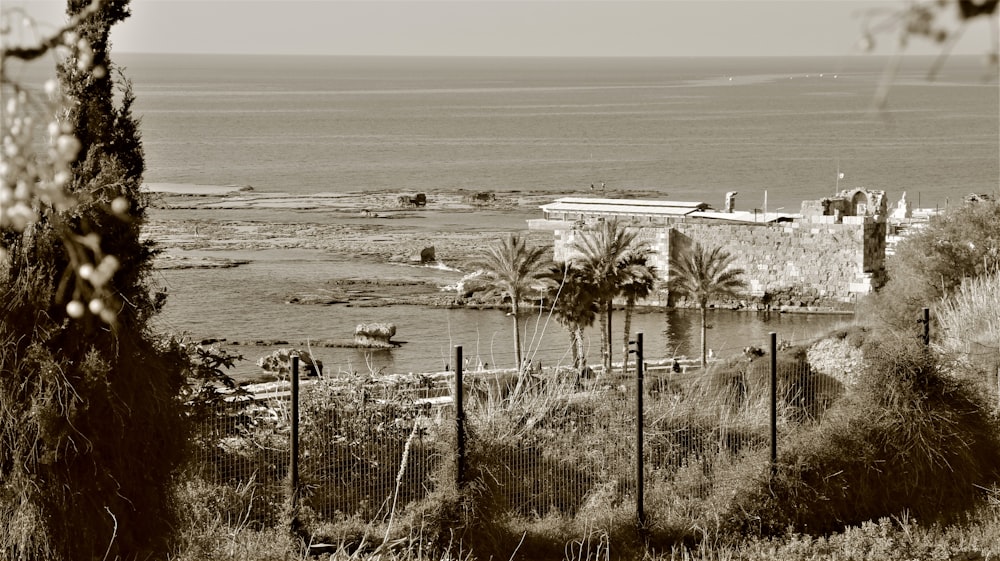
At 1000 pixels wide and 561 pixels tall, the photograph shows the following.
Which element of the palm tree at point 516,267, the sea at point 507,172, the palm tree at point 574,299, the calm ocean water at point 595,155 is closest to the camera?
the palm tree at point 574,299

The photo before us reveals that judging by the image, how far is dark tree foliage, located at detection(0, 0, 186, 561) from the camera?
10.5 metres

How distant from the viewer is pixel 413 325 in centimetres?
6159

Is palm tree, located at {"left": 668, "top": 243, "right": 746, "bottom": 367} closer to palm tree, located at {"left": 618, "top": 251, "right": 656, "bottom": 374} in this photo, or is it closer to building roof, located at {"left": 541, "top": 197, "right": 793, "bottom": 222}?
palm tree, located at {"left": 618, "top": 251, "right": 656, "bottom": 374}

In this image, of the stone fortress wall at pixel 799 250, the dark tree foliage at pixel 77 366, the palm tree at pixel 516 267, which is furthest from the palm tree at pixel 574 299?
the dark tree foliage at pixel 77 366

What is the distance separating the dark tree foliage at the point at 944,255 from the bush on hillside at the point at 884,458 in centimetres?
2136

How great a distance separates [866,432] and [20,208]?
14.3 m

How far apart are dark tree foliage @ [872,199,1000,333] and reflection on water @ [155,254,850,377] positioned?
13.3 m

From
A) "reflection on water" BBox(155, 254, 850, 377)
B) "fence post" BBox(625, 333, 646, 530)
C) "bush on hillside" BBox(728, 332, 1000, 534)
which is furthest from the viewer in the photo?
"reflection on water" BBox(155, 254, 850, 377)

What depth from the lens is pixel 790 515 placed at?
599 inches

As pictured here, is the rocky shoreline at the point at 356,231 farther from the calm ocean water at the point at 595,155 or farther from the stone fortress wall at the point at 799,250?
the calm ocean water at the point at 595,155

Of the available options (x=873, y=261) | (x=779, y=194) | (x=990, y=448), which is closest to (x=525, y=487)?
(x=990, y=448)

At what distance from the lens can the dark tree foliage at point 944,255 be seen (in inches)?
1496

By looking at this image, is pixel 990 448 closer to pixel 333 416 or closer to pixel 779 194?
pixel 333 416

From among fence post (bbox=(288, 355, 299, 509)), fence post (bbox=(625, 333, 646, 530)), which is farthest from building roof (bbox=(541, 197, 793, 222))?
fence post (bbox=(288, 355, 299, 509))
